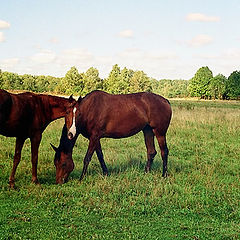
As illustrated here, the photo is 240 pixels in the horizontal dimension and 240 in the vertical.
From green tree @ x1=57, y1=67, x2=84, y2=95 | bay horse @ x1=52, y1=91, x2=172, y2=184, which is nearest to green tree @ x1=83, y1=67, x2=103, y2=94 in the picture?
green tree @ x1=57, y1=67, x2=84, y2=95

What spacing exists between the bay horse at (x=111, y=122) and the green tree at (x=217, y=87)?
68101 millimetres

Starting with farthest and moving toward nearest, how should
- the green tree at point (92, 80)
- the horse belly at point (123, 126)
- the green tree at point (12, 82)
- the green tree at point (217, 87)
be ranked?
the green tree at point (12, 82)
the green tree at point (217, 87)
the green tree at point (92, 80)
the horse belly at point (123, 126)

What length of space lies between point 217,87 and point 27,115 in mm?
73040

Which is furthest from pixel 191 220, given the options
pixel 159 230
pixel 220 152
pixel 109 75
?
pixel 109 75

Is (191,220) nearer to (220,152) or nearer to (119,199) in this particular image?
(119,199)

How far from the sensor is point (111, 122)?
26.0 ft

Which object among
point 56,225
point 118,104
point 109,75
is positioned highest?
point 109,75

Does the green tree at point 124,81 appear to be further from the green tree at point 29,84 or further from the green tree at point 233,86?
the green tree at point 29,84

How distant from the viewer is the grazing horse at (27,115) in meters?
6.46

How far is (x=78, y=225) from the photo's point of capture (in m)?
4.77

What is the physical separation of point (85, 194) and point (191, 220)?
2218mm

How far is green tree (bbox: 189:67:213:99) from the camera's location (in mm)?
80625

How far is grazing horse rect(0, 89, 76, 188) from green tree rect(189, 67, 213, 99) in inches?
2978

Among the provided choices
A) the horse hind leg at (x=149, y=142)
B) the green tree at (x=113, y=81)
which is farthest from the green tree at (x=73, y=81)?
the horse hind leg at (x=149, y=142)
